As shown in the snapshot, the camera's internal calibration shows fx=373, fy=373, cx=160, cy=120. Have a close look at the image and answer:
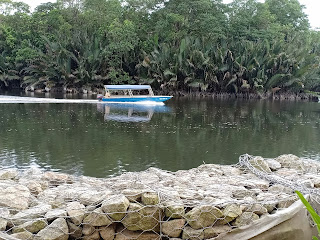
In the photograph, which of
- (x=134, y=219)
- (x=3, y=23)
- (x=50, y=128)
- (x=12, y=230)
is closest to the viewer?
(x=12, y=230)

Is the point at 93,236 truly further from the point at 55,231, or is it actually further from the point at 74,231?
the point at 55,231

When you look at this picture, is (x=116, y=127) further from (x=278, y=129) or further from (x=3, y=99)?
(x=3, y=99)

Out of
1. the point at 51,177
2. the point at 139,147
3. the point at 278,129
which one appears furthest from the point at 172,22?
the point at 51,177

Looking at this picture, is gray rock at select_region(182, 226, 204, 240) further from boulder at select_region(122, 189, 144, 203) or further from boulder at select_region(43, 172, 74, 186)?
boulder at select_region(43, 172, 74, 186)

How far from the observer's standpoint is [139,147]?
458 inches

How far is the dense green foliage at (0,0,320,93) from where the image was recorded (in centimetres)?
3297

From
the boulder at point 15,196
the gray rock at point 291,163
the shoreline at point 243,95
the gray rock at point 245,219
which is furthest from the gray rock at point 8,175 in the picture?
the shoreline at point 243,95

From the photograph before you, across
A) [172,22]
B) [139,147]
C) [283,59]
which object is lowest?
[139,147]

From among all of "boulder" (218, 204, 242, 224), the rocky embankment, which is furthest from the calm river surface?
"boulder" (218, 204, 242, 224)

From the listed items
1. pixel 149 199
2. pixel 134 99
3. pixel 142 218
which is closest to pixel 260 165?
pixel 149 199

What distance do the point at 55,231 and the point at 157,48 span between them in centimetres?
3215

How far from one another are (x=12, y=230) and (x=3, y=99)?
19560mm

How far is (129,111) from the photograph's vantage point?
815 inches

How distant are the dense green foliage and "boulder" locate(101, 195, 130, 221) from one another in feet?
92.7
